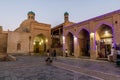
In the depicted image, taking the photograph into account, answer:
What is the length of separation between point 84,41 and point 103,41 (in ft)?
13.4

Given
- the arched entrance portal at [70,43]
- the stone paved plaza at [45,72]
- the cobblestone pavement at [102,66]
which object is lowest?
the cobblestone pavement at [102,66]

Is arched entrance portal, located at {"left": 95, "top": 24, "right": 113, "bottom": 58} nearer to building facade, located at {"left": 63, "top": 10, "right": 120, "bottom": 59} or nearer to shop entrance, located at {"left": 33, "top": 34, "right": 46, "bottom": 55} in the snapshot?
building facade, located at {"left": 63, "top": 10, "right": 120, "bottom": 59}

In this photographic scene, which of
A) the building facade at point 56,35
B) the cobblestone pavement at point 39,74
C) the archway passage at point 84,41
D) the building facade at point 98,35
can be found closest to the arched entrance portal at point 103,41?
the building facade at point 98,35

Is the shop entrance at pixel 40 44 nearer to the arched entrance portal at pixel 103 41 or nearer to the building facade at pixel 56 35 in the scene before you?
the building facade at pixel 56 35

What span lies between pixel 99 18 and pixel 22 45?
16.4 m

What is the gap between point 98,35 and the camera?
16.5m

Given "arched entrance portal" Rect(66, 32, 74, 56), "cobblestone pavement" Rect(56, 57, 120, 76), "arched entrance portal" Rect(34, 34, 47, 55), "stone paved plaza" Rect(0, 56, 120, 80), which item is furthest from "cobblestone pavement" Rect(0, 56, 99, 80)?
"arched entrance portal" Rect(34, 34, 47, 55)

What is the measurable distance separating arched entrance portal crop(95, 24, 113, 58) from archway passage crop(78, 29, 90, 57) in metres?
3.44

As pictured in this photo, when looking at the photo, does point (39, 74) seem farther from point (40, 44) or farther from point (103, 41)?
point (40, 44)

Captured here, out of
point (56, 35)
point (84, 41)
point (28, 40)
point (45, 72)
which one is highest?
point (56, 35)

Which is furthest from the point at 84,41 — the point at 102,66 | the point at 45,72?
the point at 45,72

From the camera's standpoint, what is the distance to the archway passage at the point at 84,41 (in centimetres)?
1965

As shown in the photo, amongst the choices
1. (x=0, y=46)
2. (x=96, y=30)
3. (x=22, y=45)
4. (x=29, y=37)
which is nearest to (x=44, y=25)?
(x=29, y=37)

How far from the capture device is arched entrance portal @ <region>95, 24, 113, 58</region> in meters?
16.0
